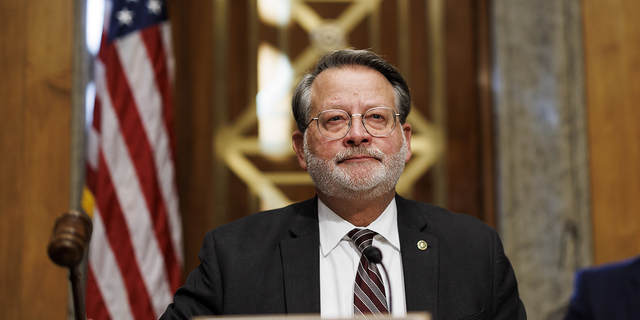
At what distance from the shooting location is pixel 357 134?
173 centimetres

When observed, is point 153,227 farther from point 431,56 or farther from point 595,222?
point 595,222

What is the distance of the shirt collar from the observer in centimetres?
176

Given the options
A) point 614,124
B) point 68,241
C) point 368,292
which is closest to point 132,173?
point 368,292

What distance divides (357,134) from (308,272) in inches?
18.0

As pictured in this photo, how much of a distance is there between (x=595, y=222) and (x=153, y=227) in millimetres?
2333

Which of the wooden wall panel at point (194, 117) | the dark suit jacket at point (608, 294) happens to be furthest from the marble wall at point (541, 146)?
the wooden wall panel at point (194, 117)

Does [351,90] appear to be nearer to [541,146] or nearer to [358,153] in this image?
[358,153]

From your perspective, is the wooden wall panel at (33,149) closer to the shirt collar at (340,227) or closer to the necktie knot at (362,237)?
the shirt collar at (340,227)

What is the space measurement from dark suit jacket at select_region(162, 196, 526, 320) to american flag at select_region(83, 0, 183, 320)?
3.24ft

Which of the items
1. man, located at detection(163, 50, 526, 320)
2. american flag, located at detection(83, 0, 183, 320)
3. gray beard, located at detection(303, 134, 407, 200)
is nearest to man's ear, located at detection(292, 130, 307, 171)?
man, located at detection(163, 50, 526, 320)

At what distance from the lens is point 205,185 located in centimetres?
311

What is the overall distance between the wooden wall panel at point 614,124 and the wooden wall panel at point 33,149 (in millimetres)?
2787

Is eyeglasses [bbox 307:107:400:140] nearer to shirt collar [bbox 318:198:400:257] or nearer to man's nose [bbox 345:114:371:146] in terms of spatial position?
man's nose [bbox 345:114:371:146]

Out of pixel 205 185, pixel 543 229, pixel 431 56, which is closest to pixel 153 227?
pixel 205 185
